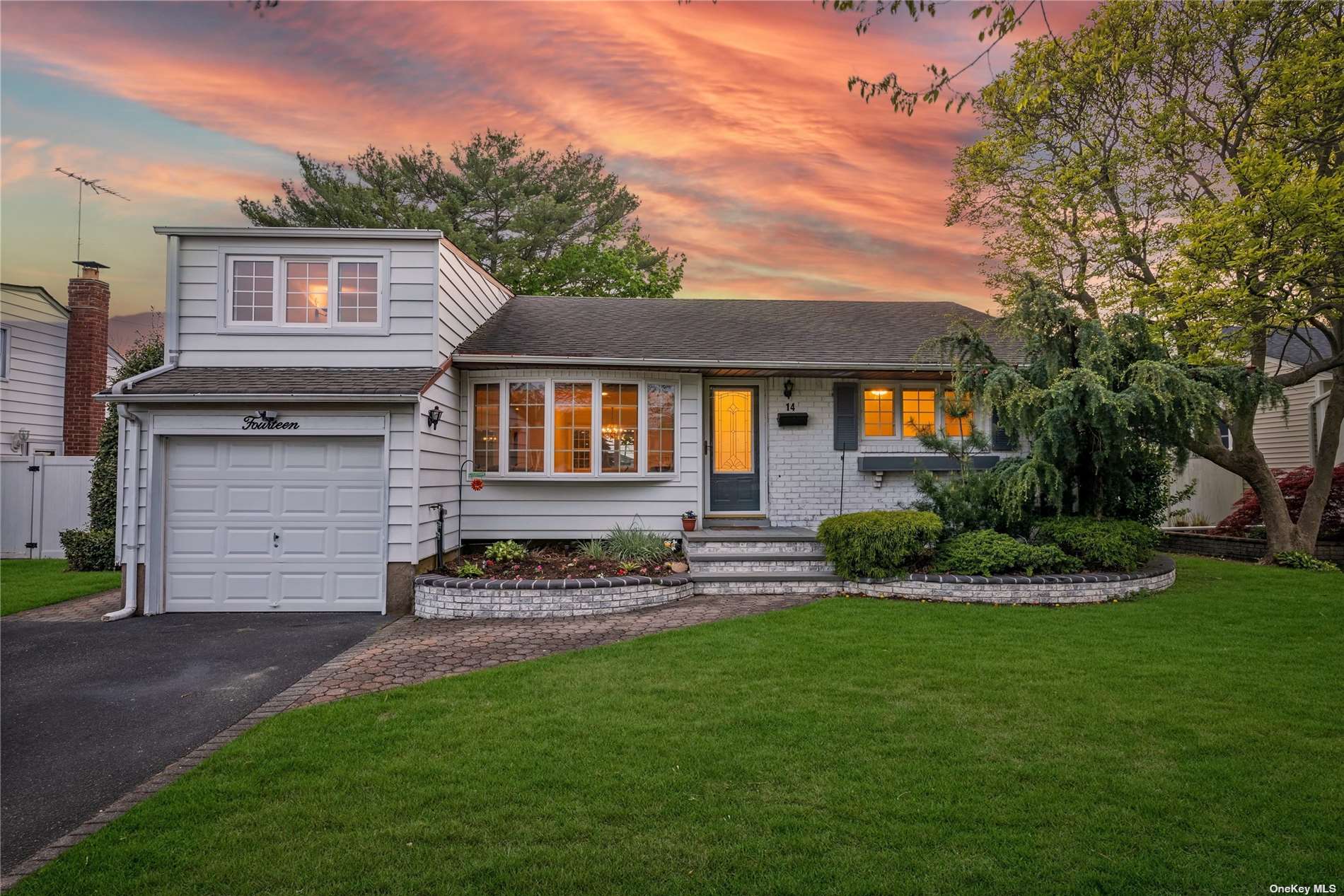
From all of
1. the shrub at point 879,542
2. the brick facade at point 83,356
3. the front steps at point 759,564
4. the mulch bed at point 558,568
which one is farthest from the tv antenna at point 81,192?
the shrub at point 879,542

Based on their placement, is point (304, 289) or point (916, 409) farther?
point (916, 409)

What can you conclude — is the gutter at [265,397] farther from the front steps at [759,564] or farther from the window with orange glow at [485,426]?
the front steps at [759,564]

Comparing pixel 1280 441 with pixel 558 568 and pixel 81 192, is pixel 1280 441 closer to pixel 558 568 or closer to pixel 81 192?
pixel 558 568

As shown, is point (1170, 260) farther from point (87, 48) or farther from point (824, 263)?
point (87, 48)

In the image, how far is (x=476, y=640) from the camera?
680cm

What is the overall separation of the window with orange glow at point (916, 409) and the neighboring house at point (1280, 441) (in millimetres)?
7912

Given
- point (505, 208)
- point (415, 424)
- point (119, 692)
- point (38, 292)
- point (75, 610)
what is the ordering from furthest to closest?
point (505, 208)
point (38, 292)
point (75, 610)
point (415, 424)
point (119, 692)

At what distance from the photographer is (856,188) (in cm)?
1171

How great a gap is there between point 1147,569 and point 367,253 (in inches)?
435

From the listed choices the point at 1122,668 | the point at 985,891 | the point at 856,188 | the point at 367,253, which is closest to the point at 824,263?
the point at 856,188

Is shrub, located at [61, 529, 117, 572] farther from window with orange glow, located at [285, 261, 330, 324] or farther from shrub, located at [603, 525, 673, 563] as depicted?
shrub, located at [603, 525, 673, 563]

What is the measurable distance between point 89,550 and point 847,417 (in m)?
12.9

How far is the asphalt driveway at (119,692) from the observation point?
3691mm

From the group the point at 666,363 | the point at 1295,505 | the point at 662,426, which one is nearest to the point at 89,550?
the point at 662,426
